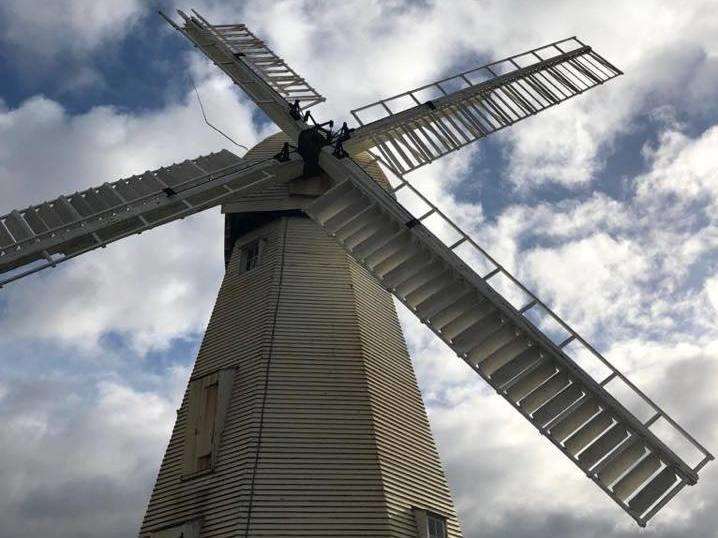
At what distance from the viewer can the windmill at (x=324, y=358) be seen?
8.69 m

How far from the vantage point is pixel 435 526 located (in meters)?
9.47

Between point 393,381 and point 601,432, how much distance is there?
11.5 feet

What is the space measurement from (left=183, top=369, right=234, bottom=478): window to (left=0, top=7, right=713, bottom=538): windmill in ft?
0.10

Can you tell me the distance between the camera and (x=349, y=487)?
9016mm

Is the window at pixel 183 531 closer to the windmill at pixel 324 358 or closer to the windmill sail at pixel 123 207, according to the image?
the windmill at pixel 324 358

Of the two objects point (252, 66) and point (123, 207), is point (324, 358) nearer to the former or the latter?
point (123, 207)

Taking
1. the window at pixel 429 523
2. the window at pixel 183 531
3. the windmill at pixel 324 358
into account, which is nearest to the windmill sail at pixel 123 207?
the windmill at pixel 324 358

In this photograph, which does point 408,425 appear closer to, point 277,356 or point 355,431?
point 355,431

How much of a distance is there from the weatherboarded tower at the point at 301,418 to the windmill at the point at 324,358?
27 mm

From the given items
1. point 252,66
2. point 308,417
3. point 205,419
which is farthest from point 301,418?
point 252,66

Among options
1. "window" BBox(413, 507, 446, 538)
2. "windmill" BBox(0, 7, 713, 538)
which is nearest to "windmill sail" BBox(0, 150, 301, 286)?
"windmill" BBox(0, 7, 713, 538)

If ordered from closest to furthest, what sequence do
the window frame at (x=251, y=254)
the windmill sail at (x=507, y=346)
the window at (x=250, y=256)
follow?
the windmill sail at (x=507, y=346), the window frame at (x=251, y=254), the window at (x=250, y=256)

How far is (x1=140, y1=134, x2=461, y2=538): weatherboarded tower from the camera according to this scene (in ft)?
29.1

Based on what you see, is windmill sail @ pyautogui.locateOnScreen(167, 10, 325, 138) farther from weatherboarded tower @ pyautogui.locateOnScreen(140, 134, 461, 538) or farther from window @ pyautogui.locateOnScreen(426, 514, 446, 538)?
window @ pyautogui.locateOnScreen(426, 514, 446, 538)
